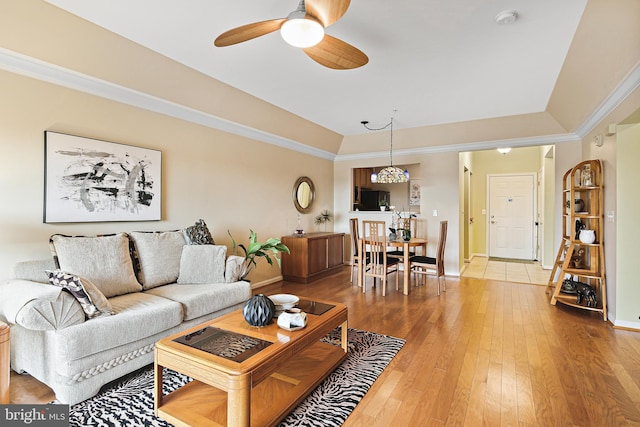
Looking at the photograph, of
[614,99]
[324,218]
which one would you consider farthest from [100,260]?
[614,99]

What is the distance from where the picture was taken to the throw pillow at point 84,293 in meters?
2.18

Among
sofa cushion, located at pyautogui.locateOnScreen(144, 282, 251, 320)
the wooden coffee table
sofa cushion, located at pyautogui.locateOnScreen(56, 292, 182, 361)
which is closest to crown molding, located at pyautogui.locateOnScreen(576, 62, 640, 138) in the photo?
the wooden coffee table

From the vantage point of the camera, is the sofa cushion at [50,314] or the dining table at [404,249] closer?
the sofa cushion at [50,314]

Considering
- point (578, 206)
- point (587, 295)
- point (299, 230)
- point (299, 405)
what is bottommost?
point (299, 405)

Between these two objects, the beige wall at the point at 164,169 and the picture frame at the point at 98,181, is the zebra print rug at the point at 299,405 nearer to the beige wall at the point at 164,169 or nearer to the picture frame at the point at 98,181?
the beige wall at the point at 164,169

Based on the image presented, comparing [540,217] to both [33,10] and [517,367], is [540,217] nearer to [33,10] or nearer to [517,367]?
[517,367]

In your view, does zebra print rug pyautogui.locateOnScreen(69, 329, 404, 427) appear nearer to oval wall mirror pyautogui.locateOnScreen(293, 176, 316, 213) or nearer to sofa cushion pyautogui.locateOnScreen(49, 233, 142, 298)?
sofa cushion pyautogui.locateOnScreen(49, 233, 142, 298)

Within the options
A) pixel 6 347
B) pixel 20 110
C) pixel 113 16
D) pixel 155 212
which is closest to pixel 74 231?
pixel 155 212

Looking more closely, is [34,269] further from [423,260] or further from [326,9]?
[423,260]

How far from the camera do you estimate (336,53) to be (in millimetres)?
2322

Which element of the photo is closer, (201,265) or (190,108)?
(201,265)

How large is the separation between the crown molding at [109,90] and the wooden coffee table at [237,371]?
8.13 feet

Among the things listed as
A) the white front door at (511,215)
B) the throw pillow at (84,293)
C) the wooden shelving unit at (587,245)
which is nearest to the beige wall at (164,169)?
the throw pillow at (84,293)

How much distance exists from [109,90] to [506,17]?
355cm
